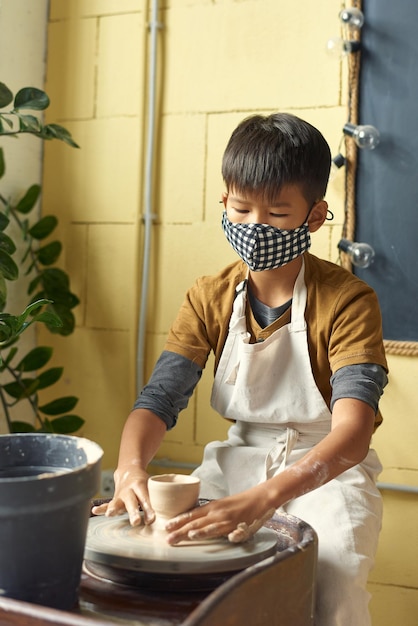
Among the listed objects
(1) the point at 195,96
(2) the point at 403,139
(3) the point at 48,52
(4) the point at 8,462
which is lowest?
(4) the point at 8,462

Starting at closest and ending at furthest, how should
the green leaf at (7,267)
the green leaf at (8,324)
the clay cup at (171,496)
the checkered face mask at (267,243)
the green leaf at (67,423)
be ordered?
the clay cup at (171,496)
the checkered face mask at (267,243)
the green leaf at (8,324)
the green leaf at (7,267)
the green leaf at (67,423)

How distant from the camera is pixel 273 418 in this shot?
65.7 inches

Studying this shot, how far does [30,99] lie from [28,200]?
1.36 ft

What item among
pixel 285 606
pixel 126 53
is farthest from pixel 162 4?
pixel 285 606

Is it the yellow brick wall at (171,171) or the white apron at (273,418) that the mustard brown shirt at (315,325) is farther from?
the yellow brick wall at (171,171)

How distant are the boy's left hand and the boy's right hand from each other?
0.31ft

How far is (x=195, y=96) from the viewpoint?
242cm

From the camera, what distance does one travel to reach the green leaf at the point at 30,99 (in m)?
2.12

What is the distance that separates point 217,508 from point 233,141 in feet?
2.70

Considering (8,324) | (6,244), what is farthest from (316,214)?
(6,244)

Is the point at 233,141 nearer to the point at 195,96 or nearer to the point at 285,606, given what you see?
the point at 195,96

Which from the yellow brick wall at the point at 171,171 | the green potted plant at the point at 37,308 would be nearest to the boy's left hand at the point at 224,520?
the yellow brick wall at the point at 171,171

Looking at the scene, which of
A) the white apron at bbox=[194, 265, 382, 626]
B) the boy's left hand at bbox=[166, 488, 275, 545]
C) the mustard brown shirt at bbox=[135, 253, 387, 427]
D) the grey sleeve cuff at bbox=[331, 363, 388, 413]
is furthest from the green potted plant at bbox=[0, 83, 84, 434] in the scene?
the boy's left hand at bbox=[166, 488, 275, 545]

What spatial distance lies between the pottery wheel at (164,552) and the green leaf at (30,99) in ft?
4.19
